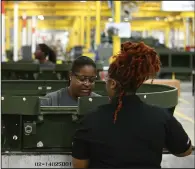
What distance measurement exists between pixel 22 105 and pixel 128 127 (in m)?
1.63

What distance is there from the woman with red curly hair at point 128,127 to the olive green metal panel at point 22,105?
4.58ft

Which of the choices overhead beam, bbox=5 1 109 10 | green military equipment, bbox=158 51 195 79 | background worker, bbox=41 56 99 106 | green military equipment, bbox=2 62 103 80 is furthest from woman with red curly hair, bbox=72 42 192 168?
overhead beam, bbox=5 1 109 10

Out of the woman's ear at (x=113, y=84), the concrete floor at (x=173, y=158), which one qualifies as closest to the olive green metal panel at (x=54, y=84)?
the concrete floor at (x=173, y=158)

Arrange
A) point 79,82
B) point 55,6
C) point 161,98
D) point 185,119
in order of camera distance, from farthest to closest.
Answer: point 55,6
point 185,119
point 79,82
point 161,98

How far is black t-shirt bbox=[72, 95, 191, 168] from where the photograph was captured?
271cm

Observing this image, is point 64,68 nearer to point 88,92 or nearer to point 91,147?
point 88,92

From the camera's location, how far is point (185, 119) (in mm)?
11586

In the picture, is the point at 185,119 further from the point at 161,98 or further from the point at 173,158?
the point at 161,98

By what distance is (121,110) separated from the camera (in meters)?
2.74

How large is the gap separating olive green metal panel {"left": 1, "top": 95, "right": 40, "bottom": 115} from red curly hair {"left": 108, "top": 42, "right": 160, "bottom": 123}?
4.88 feet

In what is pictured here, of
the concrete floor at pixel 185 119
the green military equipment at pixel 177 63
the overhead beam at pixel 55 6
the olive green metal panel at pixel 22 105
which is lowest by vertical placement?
the concrete floor at pixel 185 119

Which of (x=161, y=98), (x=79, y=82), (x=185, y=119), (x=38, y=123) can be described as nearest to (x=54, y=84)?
(x=79, y=82)

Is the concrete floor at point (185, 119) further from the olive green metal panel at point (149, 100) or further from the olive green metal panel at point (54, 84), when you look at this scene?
the olive green metal panel at point (149, 100)

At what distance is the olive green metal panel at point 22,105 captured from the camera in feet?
13.6
